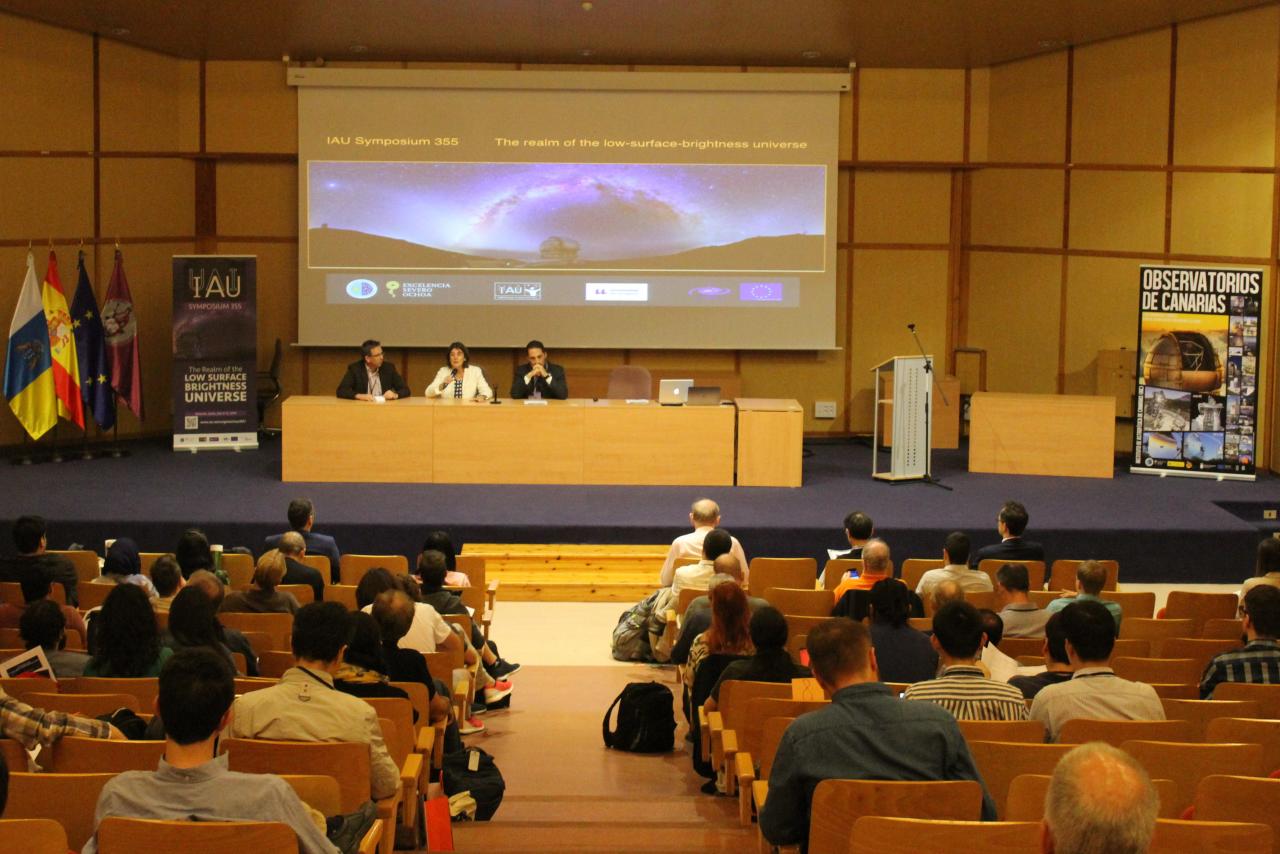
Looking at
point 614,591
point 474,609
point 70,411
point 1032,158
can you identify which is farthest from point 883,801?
point 1032,158

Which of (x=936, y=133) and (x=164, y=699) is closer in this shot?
(x=164, y=699)

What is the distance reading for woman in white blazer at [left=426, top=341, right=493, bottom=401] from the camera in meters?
10.7

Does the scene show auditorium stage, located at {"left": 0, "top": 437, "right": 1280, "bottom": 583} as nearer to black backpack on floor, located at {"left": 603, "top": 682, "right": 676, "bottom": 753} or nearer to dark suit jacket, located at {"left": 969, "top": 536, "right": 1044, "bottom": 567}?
dark suit jacket, located at {"left": 969, "top": 536, "right": 1044, "bottom": 567}

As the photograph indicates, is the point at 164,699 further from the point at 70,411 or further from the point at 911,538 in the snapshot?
the point at 70,411

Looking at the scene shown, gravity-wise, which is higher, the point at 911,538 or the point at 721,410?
the point at 721,410

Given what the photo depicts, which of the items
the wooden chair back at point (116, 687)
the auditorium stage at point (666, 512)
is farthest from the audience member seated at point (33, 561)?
the auditorium stage at point (666, 512)

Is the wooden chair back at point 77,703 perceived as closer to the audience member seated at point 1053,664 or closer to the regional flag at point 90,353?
the audience member seated at point 1053,664

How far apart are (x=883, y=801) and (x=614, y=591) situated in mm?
5948

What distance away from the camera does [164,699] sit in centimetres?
287

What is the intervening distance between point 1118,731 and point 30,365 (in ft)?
31.9

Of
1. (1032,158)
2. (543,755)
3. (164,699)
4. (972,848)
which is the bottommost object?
(543,755)

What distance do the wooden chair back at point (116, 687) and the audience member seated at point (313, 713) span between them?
629 millimetres

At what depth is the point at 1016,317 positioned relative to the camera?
13328 millimetres

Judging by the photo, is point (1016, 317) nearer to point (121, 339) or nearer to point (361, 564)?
point (121, 339)
